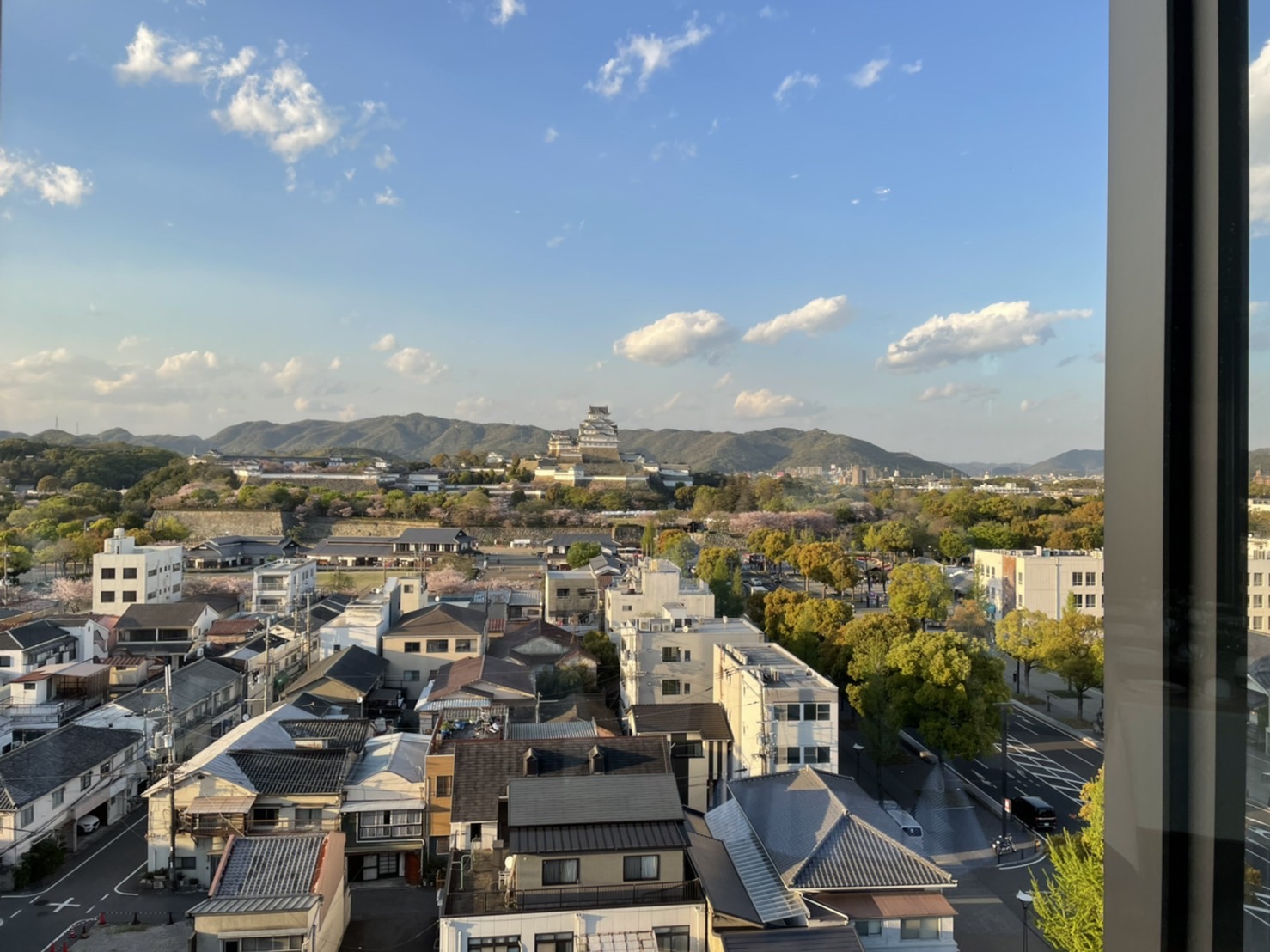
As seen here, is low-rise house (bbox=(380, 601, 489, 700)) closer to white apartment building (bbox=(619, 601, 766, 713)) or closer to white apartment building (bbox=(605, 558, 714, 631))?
white apartment building (bbox=(605, 558, 714, 631))

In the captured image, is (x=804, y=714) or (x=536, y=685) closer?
(x=804, y=714)

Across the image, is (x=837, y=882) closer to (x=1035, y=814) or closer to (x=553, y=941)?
(x=553, y=941)

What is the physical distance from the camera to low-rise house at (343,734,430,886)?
393 centimetres

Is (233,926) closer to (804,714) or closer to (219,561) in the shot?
(804,714)

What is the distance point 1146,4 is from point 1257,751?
0.32 m

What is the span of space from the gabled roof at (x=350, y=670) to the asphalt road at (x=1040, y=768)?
4.42 m

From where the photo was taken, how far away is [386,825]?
156 inches

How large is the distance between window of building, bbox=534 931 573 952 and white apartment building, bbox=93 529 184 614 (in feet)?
22.7

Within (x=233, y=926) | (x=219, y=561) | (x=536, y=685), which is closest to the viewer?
(x=233, y=926)

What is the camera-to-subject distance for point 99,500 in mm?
3979

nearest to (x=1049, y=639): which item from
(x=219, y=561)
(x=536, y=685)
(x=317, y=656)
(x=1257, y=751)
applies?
(x=536, y=685)

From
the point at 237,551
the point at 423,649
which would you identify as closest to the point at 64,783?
the point at 423,649

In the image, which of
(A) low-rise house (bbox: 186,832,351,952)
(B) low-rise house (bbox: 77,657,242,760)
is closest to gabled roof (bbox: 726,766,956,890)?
(A) low-rise house (bbox: 186,832,351,952)

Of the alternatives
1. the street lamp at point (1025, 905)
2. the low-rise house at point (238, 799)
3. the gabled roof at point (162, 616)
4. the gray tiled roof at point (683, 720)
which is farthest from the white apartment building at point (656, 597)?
the gabled roof at point (162, 616)
